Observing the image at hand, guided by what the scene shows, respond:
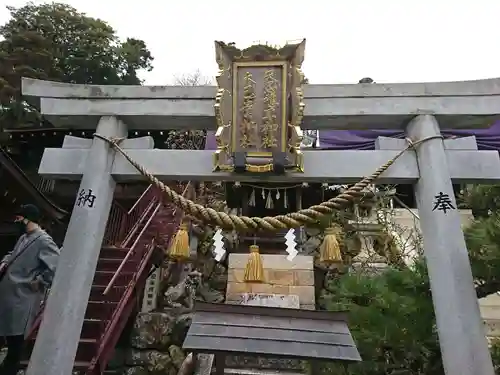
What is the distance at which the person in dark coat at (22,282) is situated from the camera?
13.4ft

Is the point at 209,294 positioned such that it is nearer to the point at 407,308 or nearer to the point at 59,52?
the point at 407,308

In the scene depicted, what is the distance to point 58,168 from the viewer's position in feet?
14.4

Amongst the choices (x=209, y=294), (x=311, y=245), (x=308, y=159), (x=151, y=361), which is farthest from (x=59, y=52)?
(x=308, y=159)

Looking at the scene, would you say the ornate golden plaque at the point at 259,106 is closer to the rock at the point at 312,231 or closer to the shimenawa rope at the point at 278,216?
the shimenawa rope at the point at 278,216

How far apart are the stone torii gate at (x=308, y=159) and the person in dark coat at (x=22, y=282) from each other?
0.36 meters

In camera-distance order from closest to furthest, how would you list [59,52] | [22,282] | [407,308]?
[407,308]
[22,282]
[59,52]

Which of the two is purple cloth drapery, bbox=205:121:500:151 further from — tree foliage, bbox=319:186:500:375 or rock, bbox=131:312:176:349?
rock, bbox=131:312:176:349

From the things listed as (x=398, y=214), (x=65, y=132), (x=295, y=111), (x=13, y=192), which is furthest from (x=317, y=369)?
(x=65, y=132)

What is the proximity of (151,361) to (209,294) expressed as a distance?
101 inches

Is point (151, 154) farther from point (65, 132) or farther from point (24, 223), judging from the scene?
point (65, 132)

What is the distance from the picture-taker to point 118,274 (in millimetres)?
7309

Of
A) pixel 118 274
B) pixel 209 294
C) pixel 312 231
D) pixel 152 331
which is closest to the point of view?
pixel 118 274

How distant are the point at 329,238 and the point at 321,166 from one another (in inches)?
153

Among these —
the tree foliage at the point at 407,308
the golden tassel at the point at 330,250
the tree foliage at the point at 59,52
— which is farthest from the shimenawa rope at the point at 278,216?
the tree foliage at the point at 59,52
